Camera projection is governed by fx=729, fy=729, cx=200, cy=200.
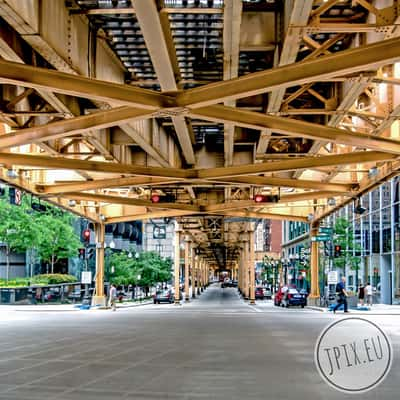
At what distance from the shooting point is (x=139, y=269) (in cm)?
7419

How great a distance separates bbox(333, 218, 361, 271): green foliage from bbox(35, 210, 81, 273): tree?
75.2 feet

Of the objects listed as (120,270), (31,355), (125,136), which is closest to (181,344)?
(31,355)

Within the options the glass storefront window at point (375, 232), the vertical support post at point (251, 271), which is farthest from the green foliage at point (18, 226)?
the glass storefront window at point (375, 232)

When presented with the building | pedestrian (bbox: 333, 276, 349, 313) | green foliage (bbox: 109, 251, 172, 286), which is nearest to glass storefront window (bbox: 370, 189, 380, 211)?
the building

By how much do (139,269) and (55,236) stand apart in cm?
1351

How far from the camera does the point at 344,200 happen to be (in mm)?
36969

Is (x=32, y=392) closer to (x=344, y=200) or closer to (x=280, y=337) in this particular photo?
(x=280, y=337)

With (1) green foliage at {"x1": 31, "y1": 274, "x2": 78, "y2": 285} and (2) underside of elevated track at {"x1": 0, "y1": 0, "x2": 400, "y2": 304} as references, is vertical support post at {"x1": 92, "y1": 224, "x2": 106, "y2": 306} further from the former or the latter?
(2) underside of elevated track at {"x1": 0, "y1": 0, "x2": 400, "y2": 304}

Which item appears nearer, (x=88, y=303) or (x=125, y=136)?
(x=125, y=136)

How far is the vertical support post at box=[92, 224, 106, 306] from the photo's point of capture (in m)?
46.1

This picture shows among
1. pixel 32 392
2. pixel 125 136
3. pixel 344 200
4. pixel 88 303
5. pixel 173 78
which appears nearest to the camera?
pixel 32 392

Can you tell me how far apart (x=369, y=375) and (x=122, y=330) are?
17.4 m

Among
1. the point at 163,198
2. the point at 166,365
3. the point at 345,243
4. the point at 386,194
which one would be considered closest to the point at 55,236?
the point at 345,243

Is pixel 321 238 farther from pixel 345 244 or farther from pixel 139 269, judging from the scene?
pixel 139 269
